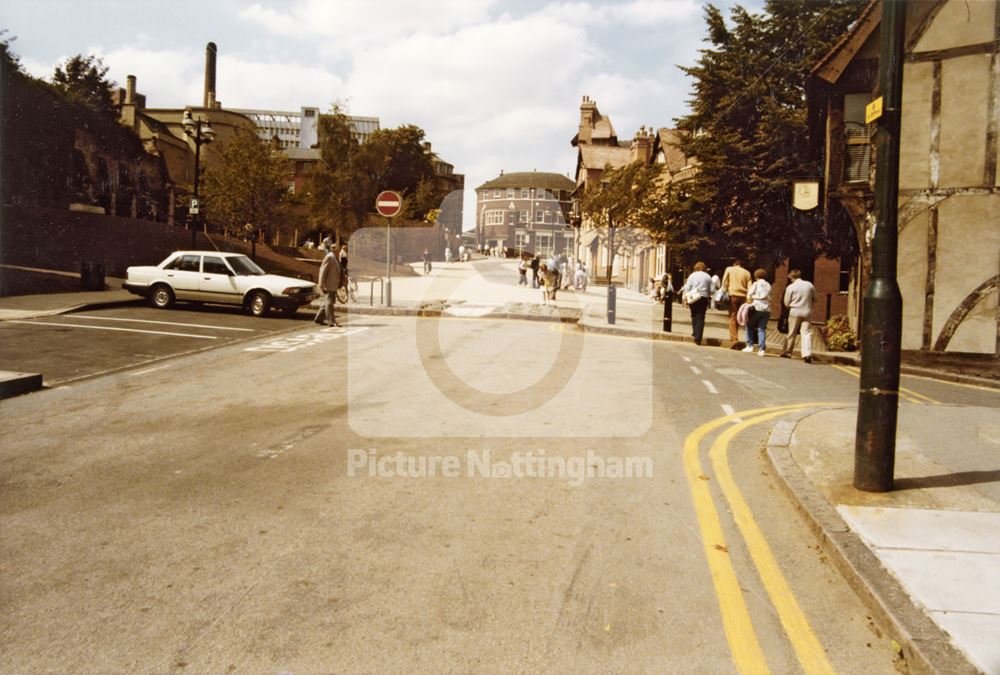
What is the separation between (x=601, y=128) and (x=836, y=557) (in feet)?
287

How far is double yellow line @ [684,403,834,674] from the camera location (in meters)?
3.26

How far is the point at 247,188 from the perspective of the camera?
38.3 m

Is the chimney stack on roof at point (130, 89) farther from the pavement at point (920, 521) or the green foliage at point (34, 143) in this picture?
the pavement at point (920, 521)

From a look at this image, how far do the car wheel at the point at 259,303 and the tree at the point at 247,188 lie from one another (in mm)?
20539

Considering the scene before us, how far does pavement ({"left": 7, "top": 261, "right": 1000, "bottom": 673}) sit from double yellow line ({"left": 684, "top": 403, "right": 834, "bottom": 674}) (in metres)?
0.37

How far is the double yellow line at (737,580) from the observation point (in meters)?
3.26

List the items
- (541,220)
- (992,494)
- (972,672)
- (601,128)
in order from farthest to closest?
1. (541,220)
2. (601,128)
3. (992,494)
4. (972,672)

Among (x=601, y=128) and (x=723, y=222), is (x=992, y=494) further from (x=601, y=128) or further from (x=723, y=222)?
(x=601, y=128)

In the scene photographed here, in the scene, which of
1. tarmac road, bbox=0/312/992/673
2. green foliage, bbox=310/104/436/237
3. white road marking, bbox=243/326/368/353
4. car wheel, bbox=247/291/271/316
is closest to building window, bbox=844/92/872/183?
tarmac road, bbox=0/312/992/673

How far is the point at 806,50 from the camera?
2852cm

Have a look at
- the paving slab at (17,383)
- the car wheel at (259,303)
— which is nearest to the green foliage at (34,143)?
the car wheel at (259,303)

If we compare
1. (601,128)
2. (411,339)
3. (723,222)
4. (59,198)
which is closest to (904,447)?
(411,339)

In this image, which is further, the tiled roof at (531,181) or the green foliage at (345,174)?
the tiled roof at (531,181)

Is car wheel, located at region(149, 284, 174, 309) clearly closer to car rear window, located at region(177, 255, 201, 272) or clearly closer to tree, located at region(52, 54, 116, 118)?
car rear window, located at region(177, 255, 201, 272)
